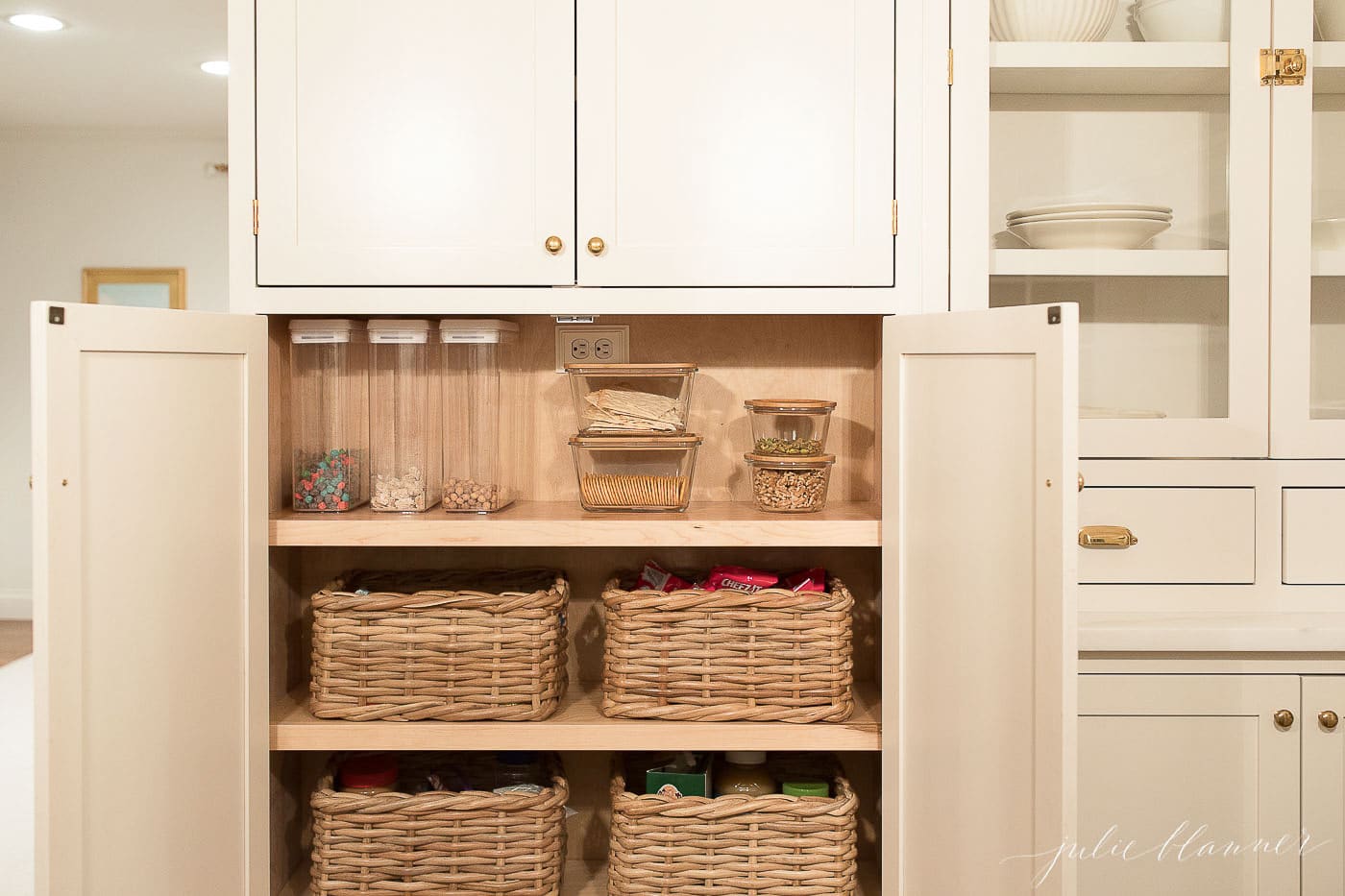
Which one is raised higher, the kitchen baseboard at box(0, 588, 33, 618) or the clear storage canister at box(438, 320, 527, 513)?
the clear storage canister at box(438, 320, 527, 513)

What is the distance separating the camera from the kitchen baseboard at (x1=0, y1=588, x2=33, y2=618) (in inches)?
215

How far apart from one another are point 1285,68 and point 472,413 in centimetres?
139

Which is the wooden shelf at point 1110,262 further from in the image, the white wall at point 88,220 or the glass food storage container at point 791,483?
the white wall at point 88,220

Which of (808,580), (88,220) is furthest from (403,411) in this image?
(88,220)

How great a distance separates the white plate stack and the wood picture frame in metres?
4.86

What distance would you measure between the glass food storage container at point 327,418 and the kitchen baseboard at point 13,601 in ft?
15.3

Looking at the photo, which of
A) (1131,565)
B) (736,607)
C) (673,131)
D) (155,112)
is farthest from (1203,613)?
(155,112)

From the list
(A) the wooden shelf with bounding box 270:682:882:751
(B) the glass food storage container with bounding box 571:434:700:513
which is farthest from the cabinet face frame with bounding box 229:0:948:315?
(A) the wooden shelf with bounding box 270:682:882:751

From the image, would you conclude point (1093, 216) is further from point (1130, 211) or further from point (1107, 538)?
point (1107, 538)

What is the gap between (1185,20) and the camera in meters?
1.66

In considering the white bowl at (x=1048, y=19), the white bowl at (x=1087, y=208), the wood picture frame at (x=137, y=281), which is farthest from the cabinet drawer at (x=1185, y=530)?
the wood picture frame at (x=137, y=281)

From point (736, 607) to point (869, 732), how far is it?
0.95 ft

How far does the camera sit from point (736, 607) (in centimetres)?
161

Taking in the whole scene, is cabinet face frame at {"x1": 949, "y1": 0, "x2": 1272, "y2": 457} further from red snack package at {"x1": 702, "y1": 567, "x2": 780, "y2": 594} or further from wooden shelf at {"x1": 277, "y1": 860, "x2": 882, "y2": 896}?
wooden shelf at {"x1": 277, "y1": 860, "x2": 882, "y2": 896}
